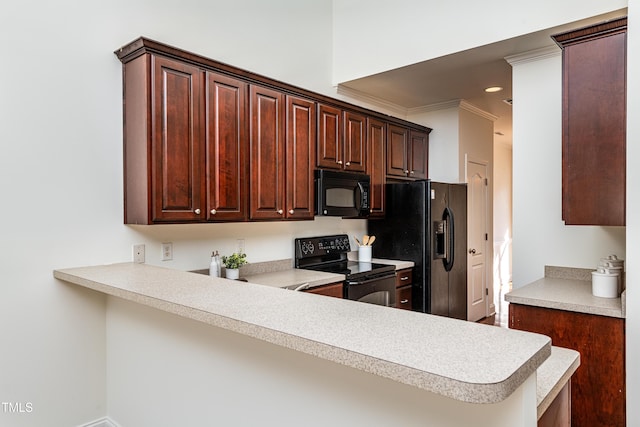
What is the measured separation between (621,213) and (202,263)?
8.21 feet

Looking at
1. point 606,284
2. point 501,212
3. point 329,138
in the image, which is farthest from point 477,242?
point 606,284

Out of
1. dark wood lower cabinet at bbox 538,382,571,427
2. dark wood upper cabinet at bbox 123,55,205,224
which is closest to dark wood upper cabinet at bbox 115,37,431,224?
dark wood upper cabinet at bbox 123,55,205,224

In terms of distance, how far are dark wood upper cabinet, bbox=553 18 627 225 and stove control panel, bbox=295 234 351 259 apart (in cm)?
193

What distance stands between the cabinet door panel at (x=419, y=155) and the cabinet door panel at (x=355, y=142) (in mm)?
866

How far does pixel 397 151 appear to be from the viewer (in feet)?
13.6

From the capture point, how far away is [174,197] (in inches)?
90.8

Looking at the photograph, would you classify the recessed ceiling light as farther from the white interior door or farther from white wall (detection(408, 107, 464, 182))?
the white interior door

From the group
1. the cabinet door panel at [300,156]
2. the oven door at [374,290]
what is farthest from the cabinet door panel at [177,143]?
the oven door at [374,290]

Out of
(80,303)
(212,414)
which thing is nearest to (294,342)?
(212,414)

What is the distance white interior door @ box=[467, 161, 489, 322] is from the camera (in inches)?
187

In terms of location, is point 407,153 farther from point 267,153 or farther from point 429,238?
point 267,153

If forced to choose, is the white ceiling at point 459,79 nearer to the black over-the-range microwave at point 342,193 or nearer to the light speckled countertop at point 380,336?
the black over-the-range microwave at point 342,193

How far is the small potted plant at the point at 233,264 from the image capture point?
2727 millimetres

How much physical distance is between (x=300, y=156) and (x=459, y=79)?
173cm
